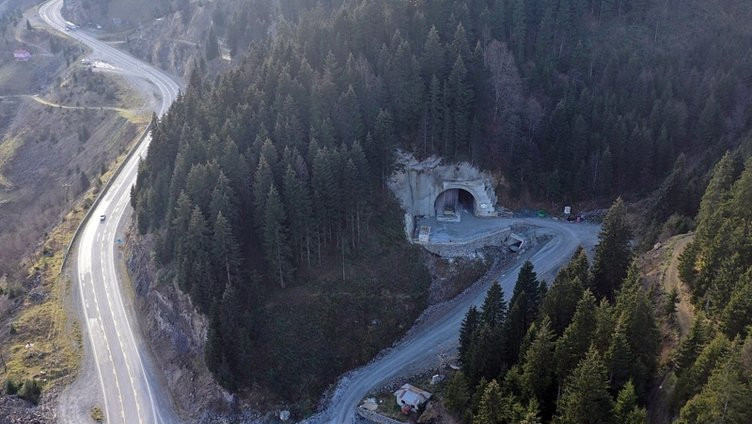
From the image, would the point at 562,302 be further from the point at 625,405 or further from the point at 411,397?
the point at 411,397

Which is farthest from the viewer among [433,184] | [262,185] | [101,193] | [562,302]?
[101,193]

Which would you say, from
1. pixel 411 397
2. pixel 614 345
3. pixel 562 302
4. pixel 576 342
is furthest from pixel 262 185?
pixel 614 345

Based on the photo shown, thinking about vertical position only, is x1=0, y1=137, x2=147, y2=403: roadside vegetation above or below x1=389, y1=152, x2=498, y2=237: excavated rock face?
below

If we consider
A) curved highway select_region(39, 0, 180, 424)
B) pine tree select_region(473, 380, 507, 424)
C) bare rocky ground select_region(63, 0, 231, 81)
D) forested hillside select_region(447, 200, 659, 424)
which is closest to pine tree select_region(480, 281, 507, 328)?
forested hillside select_region(447, 200, 659, 424)

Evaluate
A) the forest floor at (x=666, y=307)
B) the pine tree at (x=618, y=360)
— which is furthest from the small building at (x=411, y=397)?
the forest floor at (x=666, y=307)

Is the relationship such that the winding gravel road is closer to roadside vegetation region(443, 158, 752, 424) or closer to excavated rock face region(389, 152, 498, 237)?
excavated rock face region(389, 152, 498, 237)

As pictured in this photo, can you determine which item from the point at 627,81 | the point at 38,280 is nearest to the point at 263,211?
the point at 38,280
